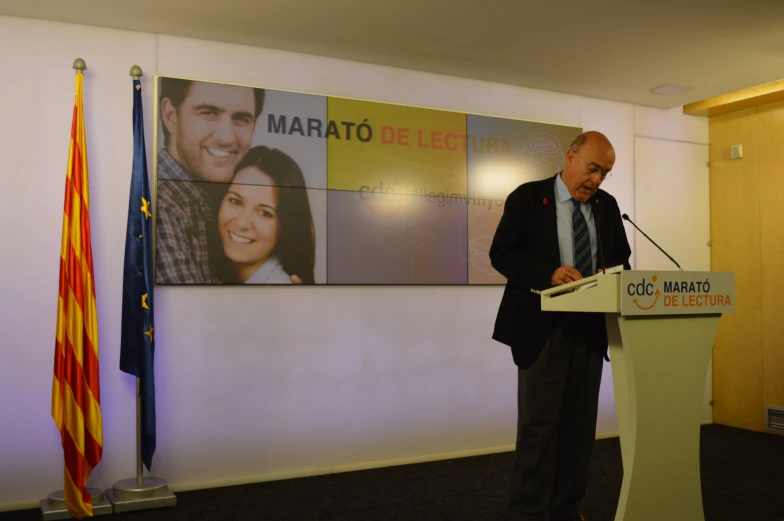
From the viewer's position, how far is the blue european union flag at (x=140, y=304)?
3.70 m

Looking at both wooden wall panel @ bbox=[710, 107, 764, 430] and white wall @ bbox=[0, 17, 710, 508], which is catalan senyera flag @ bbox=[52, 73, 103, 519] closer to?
white wall @ bbox=[0, 17, 710, 508]

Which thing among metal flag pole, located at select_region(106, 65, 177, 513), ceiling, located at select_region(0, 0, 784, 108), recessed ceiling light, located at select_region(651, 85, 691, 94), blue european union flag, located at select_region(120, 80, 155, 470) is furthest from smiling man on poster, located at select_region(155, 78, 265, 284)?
recessed ceiling light, located at select_region(651, 85, 691, 94)

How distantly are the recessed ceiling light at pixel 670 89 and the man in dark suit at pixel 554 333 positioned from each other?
2689 mm

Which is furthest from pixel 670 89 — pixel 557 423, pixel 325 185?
pixel 557 423

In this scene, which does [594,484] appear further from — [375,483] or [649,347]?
[649,347]

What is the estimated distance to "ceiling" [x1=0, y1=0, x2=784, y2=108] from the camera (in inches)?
146

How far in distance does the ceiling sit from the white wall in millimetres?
165

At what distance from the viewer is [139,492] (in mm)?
3658

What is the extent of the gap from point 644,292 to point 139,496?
275cm

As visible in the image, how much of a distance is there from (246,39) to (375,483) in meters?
2.70

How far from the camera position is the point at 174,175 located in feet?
13.2

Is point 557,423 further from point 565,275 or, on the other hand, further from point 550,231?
point 550,231

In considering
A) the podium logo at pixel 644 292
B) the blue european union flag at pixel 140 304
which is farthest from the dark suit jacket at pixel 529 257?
the blue european union flag at pixel 140 304

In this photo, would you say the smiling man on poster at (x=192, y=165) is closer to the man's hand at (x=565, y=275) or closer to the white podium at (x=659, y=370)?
the man's hand at (x=565, y=275)
